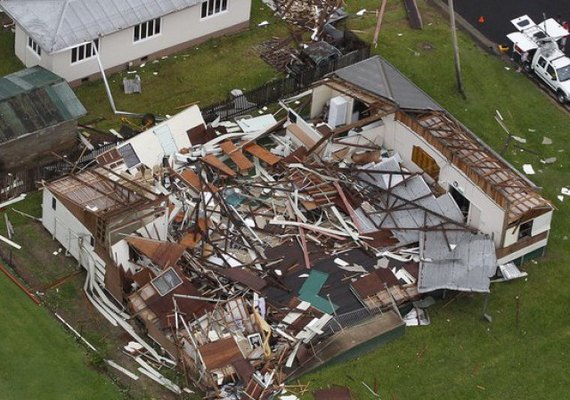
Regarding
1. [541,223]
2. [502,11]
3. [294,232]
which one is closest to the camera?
[294,232]

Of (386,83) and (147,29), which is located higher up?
(386,83)

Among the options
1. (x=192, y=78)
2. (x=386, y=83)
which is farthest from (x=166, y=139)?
(x=386, y=83)

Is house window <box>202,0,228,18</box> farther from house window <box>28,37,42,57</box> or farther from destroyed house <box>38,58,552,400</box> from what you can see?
house window <box>28,37,42,57</box>

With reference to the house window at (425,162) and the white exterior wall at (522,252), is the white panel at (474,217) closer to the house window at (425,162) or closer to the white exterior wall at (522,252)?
the white exterior wall at (522,252)

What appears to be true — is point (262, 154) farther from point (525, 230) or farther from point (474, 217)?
point (525, 230)

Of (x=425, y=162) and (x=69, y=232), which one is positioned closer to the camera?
(x=69, y=232)

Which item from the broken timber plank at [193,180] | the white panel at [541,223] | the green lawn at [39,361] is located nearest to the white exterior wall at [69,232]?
the green lawn at [39,361]
